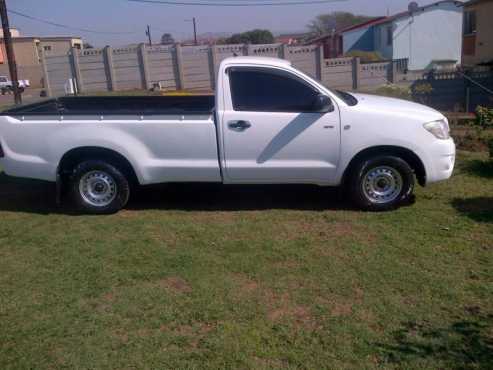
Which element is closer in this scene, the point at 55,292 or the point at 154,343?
the point at 154,343

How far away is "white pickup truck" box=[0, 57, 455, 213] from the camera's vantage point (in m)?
6.11

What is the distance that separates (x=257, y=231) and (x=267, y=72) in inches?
74.2

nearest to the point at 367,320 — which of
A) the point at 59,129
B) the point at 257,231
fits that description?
the point at 257,231

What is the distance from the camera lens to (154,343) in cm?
376

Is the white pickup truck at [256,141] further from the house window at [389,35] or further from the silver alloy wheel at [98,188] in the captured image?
the house window at [389,35]

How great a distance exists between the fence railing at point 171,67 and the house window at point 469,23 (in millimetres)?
4616

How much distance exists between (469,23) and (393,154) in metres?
27.8

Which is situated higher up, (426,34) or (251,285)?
(426,34)

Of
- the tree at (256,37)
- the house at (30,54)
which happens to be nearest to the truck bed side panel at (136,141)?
the house at (30,54)

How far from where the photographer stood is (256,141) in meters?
6.18

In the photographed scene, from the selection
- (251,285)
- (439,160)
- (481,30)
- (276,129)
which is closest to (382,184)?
(439,160)

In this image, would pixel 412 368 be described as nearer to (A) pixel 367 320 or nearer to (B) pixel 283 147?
(A) pixel 367 320

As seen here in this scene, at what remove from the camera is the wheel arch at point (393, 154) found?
20.3ft

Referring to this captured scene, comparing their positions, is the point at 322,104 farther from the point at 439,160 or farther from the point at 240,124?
the point at 439,160
